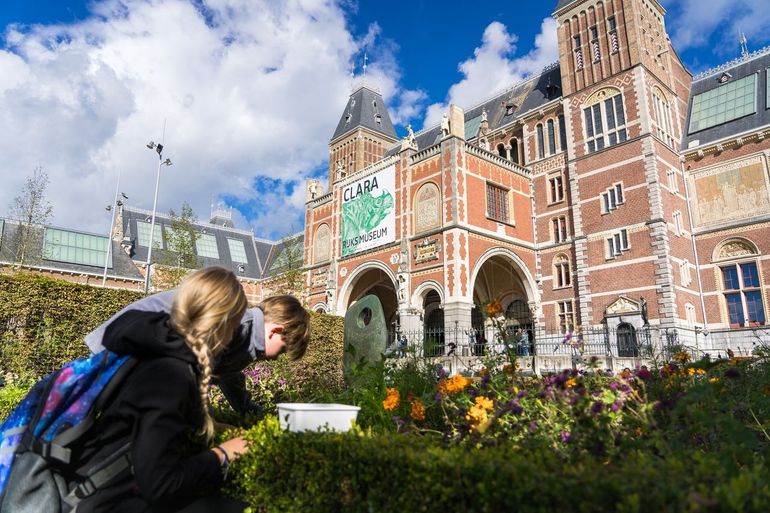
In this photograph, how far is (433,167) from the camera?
23.2 metres

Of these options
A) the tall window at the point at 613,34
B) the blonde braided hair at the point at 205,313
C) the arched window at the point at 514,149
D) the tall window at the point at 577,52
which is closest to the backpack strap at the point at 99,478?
the blonde braided hair at the point at 205,313

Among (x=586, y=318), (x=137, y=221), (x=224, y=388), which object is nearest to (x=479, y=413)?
(x=224, y=388)

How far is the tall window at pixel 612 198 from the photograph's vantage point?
21422mm

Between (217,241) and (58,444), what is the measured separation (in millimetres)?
44136

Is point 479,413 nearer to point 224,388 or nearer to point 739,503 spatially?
point 739,503

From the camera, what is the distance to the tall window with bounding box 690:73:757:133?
22016 millimetres

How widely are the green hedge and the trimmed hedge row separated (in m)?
7.73

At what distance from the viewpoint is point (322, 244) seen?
29625 mm

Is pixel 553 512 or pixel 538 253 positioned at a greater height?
pixel 538 253

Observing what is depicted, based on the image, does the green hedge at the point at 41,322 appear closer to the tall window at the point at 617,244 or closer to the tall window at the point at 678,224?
the tall window at the point at 617,244

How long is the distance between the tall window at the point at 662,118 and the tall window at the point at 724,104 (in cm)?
166

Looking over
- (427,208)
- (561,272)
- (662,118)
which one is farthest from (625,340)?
(662,118)

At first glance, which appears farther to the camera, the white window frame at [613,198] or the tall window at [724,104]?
the tall window at [724,104]

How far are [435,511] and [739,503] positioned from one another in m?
0.98
